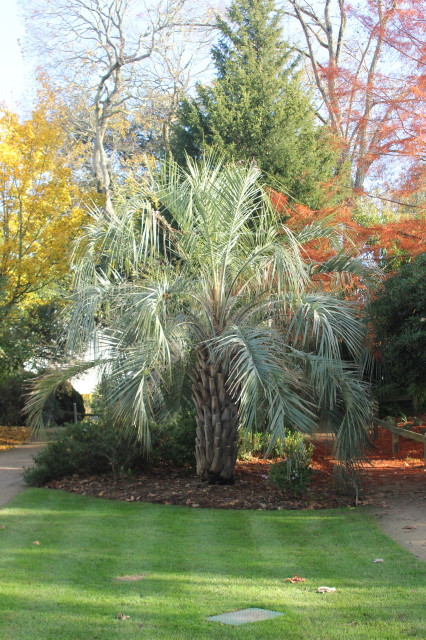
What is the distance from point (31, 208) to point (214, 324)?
21.8 ft

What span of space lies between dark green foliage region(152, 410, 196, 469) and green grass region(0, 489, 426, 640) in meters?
2.81

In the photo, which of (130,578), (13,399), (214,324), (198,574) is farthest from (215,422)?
(13,399)

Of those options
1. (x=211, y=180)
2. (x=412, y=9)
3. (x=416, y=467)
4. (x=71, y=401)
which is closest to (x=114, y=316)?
(x=211, y=180)

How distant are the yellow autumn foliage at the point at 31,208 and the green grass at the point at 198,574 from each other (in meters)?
7.00

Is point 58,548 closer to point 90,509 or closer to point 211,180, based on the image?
point 90,509

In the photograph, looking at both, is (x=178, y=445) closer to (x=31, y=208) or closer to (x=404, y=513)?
(x=404, y=513)

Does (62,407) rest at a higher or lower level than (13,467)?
higher

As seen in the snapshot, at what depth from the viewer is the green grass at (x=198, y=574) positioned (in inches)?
185

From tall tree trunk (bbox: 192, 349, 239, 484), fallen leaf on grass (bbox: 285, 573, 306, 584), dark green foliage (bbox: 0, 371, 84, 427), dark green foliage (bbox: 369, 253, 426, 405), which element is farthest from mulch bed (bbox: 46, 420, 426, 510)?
dark green foliage (bbox: 0, 371, 84, 427)

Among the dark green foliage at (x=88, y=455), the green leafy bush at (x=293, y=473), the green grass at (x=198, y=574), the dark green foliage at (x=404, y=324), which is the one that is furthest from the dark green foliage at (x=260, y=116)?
the green grass at (x=198, y=574)

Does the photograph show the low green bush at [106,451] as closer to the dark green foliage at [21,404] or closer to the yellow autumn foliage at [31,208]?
the yellow autumn foliage at [31,208]

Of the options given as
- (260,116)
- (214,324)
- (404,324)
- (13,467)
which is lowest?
(13,467)

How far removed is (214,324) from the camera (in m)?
10.1

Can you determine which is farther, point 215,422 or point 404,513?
point 215,422
